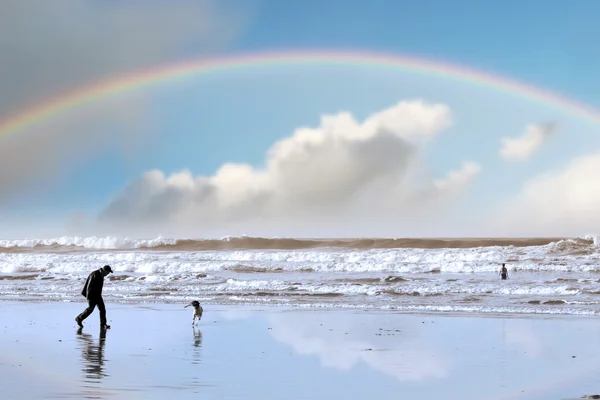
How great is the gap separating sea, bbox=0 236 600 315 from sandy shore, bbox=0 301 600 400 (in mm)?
4794

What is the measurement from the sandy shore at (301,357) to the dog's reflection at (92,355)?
0.8 inches

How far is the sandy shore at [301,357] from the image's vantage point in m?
9.09

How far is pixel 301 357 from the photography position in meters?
12.0

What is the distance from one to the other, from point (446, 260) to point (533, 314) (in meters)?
30.0

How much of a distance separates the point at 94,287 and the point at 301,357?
22.8 ft

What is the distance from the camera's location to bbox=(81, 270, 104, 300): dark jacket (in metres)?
16.7

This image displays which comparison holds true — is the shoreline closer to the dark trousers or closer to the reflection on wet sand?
the reflection on wet sand

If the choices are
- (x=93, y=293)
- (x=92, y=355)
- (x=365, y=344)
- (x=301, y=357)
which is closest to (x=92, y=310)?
(x=93, y=293)

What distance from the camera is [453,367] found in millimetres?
10953

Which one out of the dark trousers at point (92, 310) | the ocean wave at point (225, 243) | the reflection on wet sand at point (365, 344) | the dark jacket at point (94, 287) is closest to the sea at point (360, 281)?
the reflection on wet sand at point (365, 344)

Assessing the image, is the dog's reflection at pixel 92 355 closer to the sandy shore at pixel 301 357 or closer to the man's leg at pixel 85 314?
the sandy shore at pixel 301 357

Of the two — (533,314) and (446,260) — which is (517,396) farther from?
(446,260)

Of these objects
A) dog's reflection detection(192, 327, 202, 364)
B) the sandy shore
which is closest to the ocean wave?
the sandy shore

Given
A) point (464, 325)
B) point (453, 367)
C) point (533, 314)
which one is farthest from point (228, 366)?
point (533, 314)
